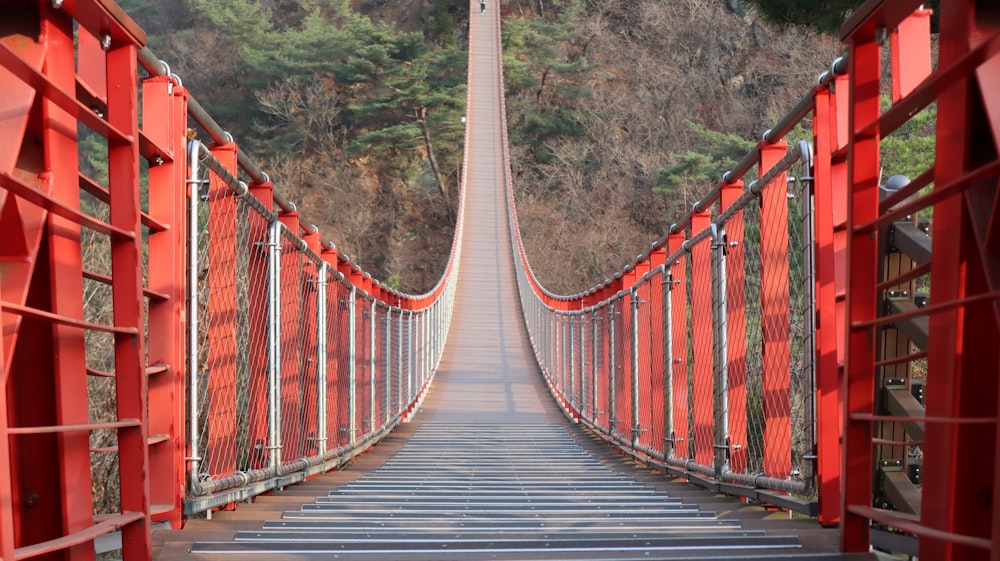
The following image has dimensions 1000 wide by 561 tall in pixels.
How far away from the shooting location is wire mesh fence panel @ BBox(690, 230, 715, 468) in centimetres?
506

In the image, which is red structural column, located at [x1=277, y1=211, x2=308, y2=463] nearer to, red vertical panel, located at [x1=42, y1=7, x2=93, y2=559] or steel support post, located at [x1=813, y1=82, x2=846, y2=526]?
steel support post, located at [x1=813, y1=82, x2=846, y2=526]

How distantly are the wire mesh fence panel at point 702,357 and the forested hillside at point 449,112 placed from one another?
25.4 m

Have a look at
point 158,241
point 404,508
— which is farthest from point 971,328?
point 404,508

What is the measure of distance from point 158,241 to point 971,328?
199 centimetres

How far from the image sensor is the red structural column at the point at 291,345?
4.85 metres

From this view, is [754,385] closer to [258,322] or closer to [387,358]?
[387,358]

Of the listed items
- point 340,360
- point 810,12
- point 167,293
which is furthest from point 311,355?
point 810,12

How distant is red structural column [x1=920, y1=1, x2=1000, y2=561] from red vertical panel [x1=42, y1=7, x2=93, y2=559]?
154cm

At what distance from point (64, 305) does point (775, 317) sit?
2.44 metres

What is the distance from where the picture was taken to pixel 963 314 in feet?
6.39

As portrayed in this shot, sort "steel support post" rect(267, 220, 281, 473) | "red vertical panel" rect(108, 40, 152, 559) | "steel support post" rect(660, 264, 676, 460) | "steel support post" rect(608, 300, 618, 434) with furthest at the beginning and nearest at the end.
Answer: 1. "steel support post" rect(608, 300, 618, 434)
2. "steel support post" rect(660, 264, 676, 460)
3. "steel support post" rect(267, 220, 281, 473)
4. "red vertical panel" rect(108, 40, 152, 559)

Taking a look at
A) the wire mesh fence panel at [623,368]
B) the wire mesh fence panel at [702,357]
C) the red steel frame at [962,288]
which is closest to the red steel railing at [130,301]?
the red steel frame at [962,288]

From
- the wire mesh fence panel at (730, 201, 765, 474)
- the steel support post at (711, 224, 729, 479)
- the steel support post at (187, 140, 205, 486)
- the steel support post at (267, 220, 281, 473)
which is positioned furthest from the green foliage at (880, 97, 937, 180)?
the steel support post at (187, 140, 205, 486)

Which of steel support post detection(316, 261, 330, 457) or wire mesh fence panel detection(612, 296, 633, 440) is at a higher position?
wire mesh fence panel detection(612, 296, 633, 440)
